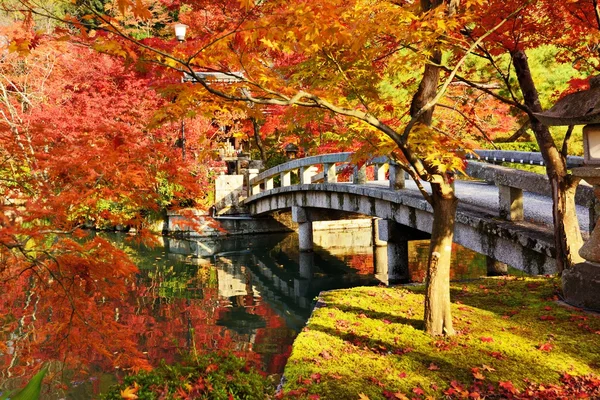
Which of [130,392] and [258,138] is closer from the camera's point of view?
[130,392]

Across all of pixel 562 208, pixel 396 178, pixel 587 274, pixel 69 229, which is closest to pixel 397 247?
pixel 396 178

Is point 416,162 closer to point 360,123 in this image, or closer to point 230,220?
point 360,123

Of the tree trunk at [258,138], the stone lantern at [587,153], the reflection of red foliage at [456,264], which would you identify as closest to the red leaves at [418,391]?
the stone lantern at [587,153]

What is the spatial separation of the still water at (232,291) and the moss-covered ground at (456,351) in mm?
1258

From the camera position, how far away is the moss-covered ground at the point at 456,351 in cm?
454

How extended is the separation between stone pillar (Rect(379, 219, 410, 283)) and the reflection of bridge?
0.02 meters

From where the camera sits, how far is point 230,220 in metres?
21.0

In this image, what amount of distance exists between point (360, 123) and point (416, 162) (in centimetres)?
139

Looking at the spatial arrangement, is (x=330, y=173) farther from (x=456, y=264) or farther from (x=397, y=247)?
(x=456, y=264)

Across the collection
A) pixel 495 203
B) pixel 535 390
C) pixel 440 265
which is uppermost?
pixel 495 203

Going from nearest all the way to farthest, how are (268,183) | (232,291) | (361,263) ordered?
(232,291), (361,263), (268,183)

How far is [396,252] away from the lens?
41.2ft

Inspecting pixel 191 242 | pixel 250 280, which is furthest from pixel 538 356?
pixel 191 242

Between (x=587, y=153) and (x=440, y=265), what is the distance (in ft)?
5.73
